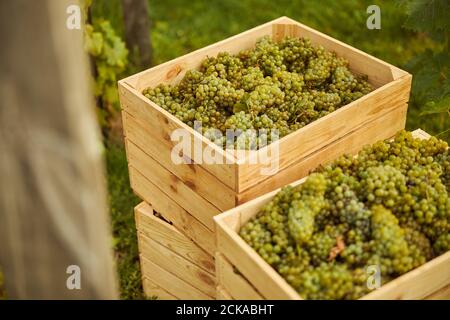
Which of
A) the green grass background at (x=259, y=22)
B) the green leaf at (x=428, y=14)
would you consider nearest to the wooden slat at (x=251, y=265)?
the green leaf at (x=428, y=14)

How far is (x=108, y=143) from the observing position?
4219 mm

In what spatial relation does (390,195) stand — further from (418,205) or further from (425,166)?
(425,166)

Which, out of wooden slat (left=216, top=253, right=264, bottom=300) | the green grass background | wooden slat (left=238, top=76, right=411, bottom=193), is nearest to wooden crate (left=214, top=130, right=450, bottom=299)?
wooden slat (left=216, top=253, right=264, bottom=300)

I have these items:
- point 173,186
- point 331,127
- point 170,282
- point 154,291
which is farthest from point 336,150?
point 154,291

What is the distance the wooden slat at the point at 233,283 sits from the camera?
2.17 metres

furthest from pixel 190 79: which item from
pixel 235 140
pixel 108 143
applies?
pixel 108 143

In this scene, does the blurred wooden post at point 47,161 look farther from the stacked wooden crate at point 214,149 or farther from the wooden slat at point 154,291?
the wooden slat at point 154,291

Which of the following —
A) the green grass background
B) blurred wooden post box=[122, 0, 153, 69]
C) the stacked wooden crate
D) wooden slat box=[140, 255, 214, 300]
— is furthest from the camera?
the green grass background

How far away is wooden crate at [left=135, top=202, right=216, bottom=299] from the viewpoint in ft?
9.32

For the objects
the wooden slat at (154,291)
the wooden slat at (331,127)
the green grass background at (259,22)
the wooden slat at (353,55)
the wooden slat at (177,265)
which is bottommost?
the wooden slat at (154,291)

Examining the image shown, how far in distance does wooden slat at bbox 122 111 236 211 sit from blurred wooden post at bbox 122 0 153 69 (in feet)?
5.74

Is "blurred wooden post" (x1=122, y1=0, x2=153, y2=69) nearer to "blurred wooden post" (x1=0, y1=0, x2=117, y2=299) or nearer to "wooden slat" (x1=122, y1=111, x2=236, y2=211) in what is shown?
"wooden slat" (x1=122, y1=111, x2=236, y2=211)

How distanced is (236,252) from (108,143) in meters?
2.25

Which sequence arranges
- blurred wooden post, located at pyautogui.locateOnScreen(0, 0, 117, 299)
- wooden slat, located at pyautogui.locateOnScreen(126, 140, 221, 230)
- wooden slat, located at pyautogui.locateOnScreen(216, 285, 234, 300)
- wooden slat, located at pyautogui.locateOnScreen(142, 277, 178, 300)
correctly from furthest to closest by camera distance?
1. wooden slat, located at pyautogui.locateOnScreen(142, 277, 178, 300)
2. wooden slat, located at pyautogui.locateOnScreen(126, 140, 221, 230)
3. wooden slat, located at pyautogui.locateOnScreen(216, 285, 234, 300)
4. blurred wooden post, located at pyautogui.locateOnScreen(0, 0, 117, 299)
